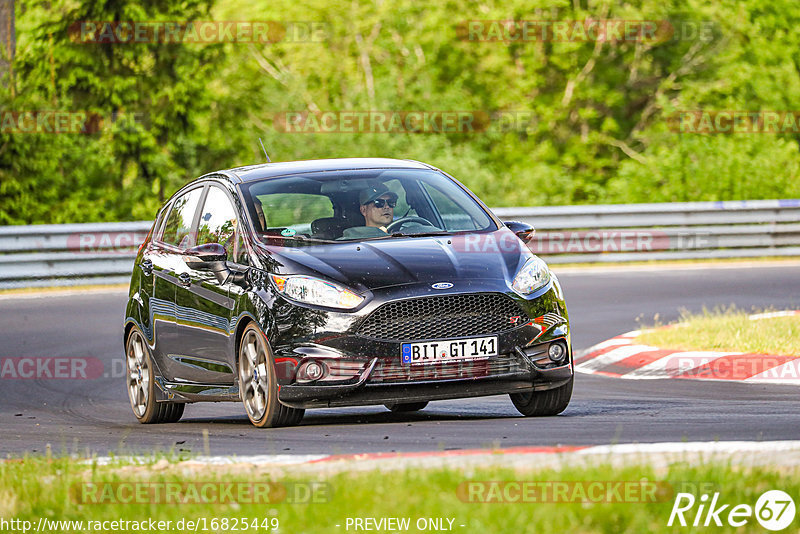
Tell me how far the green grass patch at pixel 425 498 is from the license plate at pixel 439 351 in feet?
7.05

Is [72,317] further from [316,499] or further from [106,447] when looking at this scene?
[316,499]

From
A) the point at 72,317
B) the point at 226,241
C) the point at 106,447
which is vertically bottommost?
the point at 72,317

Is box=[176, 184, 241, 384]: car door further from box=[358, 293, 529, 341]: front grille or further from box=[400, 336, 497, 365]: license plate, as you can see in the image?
box=[400, 336, 497, 365]: license plate

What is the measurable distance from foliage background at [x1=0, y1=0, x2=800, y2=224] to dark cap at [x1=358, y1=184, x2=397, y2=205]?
16.6 metres

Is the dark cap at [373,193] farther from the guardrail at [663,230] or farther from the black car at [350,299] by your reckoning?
the guardrail at [663,230]

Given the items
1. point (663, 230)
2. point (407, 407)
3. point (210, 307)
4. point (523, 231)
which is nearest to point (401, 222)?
point (523, 231)

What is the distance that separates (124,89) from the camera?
1104 inches

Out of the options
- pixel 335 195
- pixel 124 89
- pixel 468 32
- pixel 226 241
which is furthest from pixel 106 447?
pixel 468 32

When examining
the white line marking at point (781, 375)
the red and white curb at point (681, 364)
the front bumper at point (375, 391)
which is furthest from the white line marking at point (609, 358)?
the front bumper at point (375, 391)

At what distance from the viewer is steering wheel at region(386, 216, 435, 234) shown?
29.8 feet

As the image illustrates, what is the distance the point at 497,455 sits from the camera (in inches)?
236

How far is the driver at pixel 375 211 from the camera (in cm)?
896

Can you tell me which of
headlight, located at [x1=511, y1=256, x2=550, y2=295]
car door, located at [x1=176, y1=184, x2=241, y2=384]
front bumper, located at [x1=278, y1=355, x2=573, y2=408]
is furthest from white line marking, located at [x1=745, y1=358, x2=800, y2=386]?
car door, located at [x1=176, y1=184, x2=241, y2=384]

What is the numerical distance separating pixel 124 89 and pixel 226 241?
769 inches
